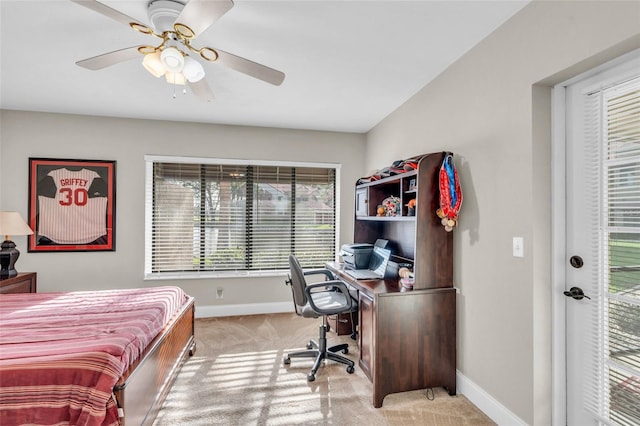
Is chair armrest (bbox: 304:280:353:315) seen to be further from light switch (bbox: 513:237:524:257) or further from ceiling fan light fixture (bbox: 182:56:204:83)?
ceiling fan light fixture (bbox: 182:56:204:83)

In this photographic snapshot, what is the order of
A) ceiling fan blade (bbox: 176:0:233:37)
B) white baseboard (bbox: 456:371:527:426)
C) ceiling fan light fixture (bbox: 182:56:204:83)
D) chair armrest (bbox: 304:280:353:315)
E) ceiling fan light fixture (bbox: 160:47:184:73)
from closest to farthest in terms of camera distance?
1. ceiling fan blade (bbox: 176:0:233:37)
2. ceiling fan light fixture (bbox: 160:47:184:73)
3. ceiling fan light fixture (bbox: 182:56:204:83)
4. white baseboard (bbox: 456:371:527:426)
5. chair armrest (bbox: 304:280:353:315)

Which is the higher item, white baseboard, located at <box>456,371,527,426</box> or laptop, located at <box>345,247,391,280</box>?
laptop, located at <box>345,247,391,280</box>

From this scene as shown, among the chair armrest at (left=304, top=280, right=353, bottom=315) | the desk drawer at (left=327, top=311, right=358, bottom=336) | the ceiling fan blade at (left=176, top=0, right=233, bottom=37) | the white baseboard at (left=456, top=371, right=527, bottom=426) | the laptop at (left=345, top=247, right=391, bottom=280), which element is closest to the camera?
the ceiling fan blade at (left=176, top=0, right=233, bottom=37)

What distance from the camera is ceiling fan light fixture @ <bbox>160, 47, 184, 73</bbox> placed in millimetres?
1705

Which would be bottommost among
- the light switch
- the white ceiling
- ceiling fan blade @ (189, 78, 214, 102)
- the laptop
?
the laptop

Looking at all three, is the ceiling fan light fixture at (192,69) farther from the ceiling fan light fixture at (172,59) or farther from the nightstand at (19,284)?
the nightstand at (19,284)

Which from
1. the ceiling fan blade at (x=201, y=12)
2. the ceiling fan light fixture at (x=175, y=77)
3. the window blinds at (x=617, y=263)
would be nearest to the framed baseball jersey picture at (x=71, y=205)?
the ceiling fan light fixture at (x=175, y=77)

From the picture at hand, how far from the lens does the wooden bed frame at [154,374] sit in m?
1.63

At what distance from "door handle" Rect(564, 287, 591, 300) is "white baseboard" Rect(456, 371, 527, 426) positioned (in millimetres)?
781

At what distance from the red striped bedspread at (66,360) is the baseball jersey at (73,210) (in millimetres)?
1670

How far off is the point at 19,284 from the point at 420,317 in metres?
3.73

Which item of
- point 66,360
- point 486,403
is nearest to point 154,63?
point 66,360

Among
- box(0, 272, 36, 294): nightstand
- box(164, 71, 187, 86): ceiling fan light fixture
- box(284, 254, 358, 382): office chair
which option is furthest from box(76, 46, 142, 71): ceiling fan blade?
box(0, 272, 36, 294): nightstand

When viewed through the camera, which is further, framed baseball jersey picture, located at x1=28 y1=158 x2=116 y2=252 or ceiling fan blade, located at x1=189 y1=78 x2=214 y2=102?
framed baseball jersey picture, located at x1=28 y1=158 x2=116 y2=252
